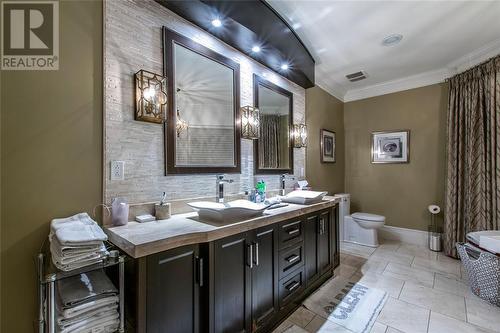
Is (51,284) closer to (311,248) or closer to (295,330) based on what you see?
(295,330)

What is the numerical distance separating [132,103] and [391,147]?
155 inches

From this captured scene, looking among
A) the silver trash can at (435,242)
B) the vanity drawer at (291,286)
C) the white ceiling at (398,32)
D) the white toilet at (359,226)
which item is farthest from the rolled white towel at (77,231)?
the silver trash can at (435,242)

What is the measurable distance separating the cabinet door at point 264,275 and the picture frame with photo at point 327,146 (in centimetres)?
223

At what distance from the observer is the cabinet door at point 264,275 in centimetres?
151

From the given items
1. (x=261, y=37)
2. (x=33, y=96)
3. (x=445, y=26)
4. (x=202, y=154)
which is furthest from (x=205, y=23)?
(x=445, y=26)

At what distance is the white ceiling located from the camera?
78.6 inches

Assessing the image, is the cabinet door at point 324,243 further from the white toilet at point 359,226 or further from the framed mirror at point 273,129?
the white toilet at point 359,226

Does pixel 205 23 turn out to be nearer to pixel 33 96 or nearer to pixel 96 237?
pixel 33 96

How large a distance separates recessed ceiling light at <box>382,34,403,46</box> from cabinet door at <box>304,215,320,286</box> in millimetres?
2120

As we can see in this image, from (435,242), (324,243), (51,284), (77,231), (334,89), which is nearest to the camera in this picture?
(51,284)

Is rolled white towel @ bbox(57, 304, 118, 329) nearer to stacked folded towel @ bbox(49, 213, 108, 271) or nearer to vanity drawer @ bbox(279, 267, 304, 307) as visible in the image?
stacked folded towel @ bbox(49, 213, 108, 271)

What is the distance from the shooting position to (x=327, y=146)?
3715mm

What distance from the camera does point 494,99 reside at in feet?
8.66

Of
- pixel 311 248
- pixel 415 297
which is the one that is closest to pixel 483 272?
pixel 415 297
